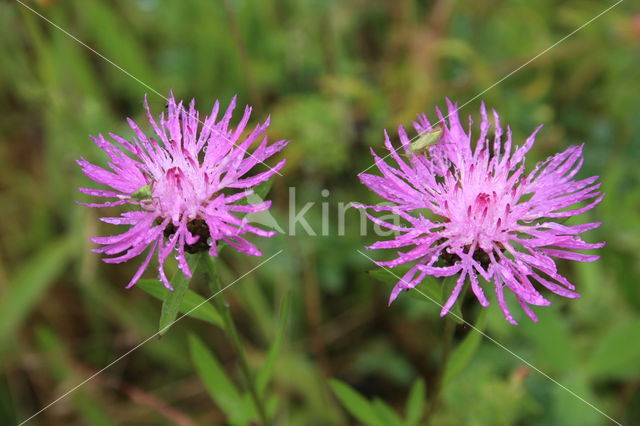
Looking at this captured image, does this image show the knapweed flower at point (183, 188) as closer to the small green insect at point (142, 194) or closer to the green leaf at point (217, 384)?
the small green insect at point (142, 194)

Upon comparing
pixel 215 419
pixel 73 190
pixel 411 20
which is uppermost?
pixel 411 20

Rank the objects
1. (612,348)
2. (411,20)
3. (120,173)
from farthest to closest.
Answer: (411,20) < (612,348) < (120,173)

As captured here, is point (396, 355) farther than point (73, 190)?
No

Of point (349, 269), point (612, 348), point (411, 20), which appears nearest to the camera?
point (612, 348)

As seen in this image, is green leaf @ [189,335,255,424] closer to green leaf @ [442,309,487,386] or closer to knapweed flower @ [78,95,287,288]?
knapweed flower @ [78,95,287,288]

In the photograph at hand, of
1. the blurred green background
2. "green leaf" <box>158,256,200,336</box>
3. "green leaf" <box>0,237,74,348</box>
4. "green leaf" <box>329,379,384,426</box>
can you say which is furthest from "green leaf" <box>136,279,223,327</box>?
"green leaf" <box>0,237,74,348</box>

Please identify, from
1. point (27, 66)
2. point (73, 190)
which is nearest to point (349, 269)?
point (73, 190)

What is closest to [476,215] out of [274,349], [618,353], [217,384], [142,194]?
[274,349]

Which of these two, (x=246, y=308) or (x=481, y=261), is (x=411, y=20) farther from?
(x=481, y=261)
